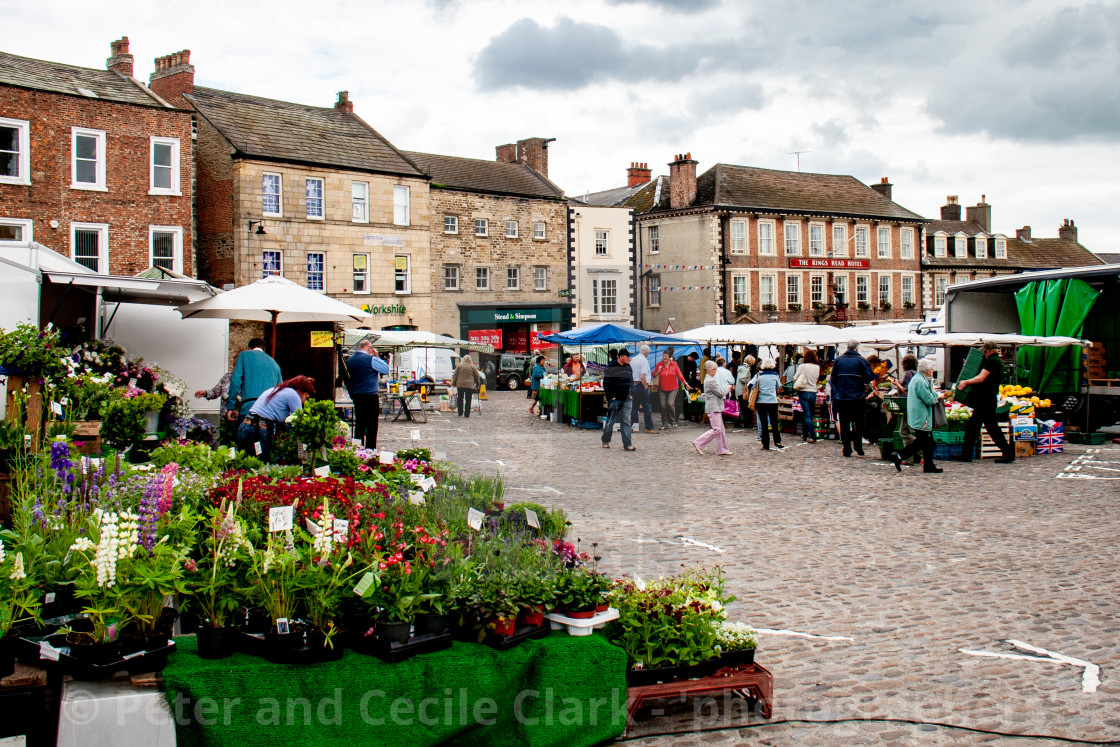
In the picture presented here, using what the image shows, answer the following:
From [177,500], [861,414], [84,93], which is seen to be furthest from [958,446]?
[84,93]

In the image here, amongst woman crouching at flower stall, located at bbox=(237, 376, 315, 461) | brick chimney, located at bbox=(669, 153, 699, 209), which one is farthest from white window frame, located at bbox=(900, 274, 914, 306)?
woman crouching at flower stall, located at bbox=(237, 376, 315, 461)

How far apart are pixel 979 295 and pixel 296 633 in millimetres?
19816

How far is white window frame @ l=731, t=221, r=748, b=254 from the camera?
44906 millimetres

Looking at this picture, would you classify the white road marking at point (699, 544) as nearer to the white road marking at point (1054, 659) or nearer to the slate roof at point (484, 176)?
the white road marking at point (1054, 659)

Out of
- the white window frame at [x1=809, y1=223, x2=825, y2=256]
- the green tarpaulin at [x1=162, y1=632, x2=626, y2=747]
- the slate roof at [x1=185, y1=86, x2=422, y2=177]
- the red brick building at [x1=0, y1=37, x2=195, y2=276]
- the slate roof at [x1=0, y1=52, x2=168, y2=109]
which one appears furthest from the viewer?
the white window frame at [x1=809, y1=223, x2=825, y2=256]

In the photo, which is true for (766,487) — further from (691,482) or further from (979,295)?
(979,295)

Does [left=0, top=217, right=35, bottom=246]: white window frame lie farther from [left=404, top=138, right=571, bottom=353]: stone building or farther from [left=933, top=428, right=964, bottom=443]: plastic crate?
[left=933, top=428, right=964, bottom=443]: plastic crate

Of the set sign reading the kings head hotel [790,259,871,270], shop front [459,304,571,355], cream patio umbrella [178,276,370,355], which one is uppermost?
sign reading the kings head hotel [790,259,871,270]

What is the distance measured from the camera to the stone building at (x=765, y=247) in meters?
44.8

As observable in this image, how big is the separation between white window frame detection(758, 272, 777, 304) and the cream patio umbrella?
1379 inches

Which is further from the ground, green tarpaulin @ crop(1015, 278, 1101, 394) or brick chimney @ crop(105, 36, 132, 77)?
brick chimney @ crop(105, 36, 132, 77)

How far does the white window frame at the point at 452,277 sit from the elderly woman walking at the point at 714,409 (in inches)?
956

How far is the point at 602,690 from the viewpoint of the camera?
4117 mm

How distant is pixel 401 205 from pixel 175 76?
9.04 meters
